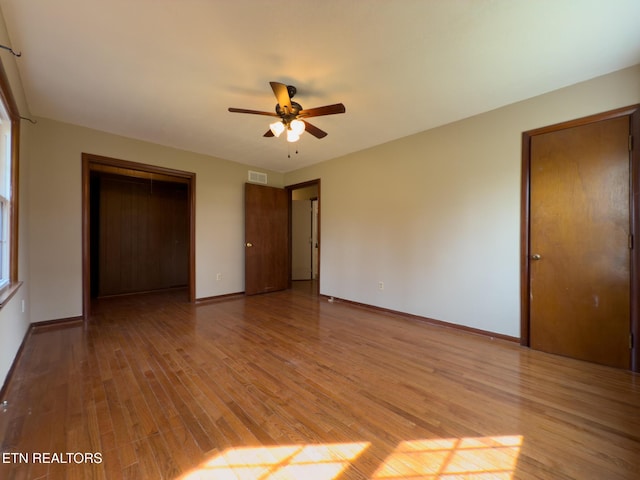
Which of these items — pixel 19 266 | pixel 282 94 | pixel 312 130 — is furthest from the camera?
pixel 312 130

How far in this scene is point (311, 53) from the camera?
1943 millimetres

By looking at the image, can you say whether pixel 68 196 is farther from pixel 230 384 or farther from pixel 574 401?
pixel 574 401

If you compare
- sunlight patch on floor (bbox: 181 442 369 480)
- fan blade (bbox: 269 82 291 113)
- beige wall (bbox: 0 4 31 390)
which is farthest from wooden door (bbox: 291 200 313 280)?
sunlight patch on floor (bbox: 181 442 369 480)

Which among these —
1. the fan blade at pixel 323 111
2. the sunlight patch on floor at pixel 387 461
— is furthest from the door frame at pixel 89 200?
the sunlight patch on floor at pixel 387 461

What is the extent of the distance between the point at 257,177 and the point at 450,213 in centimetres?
357

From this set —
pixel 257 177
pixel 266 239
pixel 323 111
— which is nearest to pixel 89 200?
pixel 257 177

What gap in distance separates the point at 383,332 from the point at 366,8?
2.93m

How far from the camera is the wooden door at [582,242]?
215 centimetres

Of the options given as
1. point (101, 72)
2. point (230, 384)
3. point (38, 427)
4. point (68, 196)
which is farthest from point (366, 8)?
point (68, 196)

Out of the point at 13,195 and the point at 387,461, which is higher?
the point at 13,195

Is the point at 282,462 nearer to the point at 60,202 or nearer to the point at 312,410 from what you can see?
the point at 312,410

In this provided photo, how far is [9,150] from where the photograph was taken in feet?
7.36

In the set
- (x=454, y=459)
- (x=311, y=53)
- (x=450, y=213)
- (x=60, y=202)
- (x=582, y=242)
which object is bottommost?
(x=454, y=459)

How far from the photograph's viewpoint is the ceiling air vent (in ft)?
16.3
